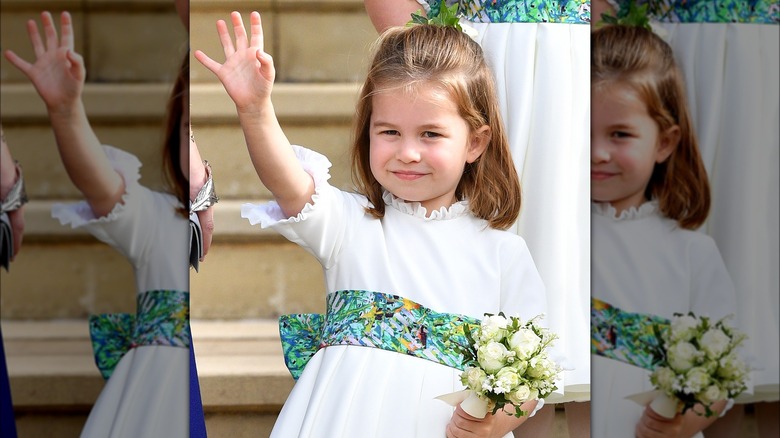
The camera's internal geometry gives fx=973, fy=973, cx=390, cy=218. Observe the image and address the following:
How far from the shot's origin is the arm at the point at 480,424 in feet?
5.99

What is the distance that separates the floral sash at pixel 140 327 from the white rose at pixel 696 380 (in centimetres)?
93

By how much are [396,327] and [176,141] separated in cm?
54

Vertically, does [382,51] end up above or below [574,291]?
above

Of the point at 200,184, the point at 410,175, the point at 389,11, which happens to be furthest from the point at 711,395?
the point at 200,184

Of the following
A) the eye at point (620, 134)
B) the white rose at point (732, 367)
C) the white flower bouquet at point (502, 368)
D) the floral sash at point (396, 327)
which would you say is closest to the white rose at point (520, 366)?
the white flower bouquet at point (502, 368)

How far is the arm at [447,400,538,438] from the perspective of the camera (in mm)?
1826

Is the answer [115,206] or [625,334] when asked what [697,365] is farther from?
[115,206]

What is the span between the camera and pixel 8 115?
62.9 inches

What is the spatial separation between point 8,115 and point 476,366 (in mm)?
933

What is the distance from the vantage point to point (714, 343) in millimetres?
→ 1817

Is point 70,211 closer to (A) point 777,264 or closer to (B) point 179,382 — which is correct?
(B) point 179,382

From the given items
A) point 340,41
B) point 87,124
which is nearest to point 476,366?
point 340,41

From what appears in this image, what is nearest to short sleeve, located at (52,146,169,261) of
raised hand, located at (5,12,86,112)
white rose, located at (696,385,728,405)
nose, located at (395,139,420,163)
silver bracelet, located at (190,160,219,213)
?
raised hand, located at (5,12,86,112)

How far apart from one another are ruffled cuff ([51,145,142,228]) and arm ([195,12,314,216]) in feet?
0.98
